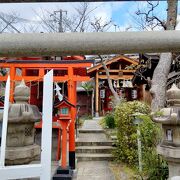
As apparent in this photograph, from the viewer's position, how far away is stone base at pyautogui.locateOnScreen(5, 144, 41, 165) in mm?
2299

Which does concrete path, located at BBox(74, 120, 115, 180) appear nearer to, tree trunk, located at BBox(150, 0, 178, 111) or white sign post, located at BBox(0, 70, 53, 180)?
tree trunk, located at BBox(150, 0, 178, 111)

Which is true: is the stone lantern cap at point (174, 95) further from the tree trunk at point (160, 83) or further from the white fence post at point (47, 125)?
the tree trunk at point (160, 83)

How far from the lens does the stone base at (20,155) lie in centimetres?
230

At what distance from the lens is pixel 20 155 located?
2314 millimetres

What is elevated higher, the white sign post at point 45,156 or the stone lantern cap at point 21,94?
the stone lantern cap at point 21,94

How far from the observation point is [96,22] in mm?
13570

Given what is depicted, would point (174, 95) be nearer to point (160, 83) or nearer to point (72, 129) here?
point (160, 83)

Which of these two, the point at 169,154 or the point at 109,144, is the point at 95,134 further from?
the point at 169,154

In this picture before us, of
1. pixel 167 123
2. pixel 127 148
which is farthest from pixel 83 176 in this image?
pixel 167 123

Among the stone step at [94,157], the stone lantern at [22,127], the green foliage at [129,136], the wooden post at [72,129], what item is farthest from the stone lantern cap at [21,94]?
the stone step at [94,157]

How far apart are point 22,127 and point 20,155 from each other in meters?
0.46

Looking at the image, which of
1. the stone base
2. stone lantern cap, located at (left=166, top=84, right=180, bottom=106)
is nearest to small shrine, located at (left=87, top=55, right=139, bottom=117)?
stone lantern cap, located at (left=166, top=84, right=180, bottom=106)

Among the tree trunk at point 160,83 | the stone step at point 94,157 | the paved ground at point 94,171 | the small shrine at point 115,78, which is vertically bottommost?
the paved ground at point 94,171

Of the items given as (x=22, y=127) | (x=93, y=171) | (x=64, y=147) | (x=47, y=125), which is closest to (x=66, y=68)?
(x=64, y=147)
